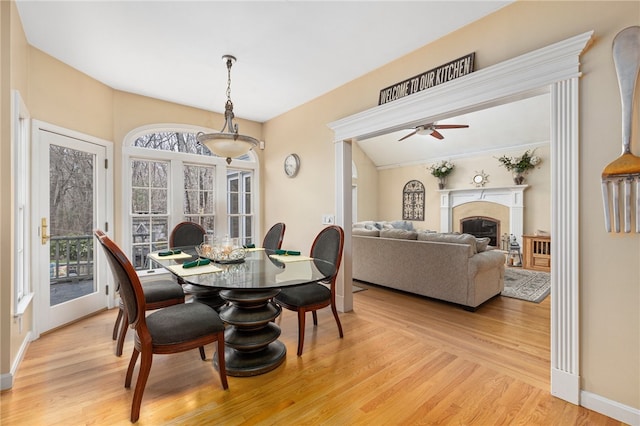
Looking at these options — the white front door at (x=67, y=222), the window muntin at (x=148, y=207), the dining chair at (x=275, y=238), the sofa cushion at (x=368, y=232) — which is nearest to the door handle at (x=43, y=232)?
the white front door at (x=67, y=222)

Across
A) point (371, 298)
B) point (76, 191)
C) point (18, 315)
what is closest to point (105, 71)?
point (76, 191)

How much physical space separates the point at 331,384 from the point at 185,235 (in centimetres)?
259

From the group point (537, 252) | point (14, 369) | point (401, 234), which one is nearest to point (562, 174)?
point (401, 234)

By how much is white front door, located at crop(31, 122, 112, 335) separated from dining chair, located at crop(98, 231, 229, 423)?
170 centimetres

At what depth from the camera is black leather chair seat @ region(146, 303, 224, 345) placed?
1725mm

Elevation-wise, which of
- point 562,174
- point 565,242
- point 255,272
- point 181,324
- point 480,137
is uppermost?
point 480,137

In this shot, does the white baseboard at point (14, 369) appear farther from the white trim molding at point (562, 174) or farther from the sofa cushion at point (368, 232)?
the sofa cushion at point (368, 232)

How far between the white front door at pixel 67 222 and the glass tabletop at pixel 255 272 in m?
1.19

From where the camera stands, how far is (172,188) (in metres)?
4.14

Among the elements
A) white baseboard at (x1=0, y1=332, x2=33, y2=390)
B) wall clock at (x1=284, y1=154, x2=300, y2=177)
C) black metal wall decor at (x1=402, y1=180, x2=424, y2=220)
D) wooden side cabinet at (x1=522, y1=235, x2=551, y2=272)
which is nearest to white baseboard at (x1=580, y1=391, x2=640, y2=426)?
wall clock at (x1=284, y1=154, x2=300, y2=177)

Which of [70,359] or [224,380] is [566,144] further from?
[70,359]

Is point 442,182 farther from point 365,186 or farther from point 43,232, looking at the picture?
point 43,232

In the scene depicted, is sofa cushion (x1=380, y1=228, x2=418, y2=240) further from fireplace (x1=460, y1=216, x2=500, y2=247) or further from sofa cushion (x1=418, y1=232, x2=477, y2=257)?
fireplace (x1=460, y1=216, x2=500, y2=247)

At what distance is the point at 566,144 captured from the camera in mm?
1829
